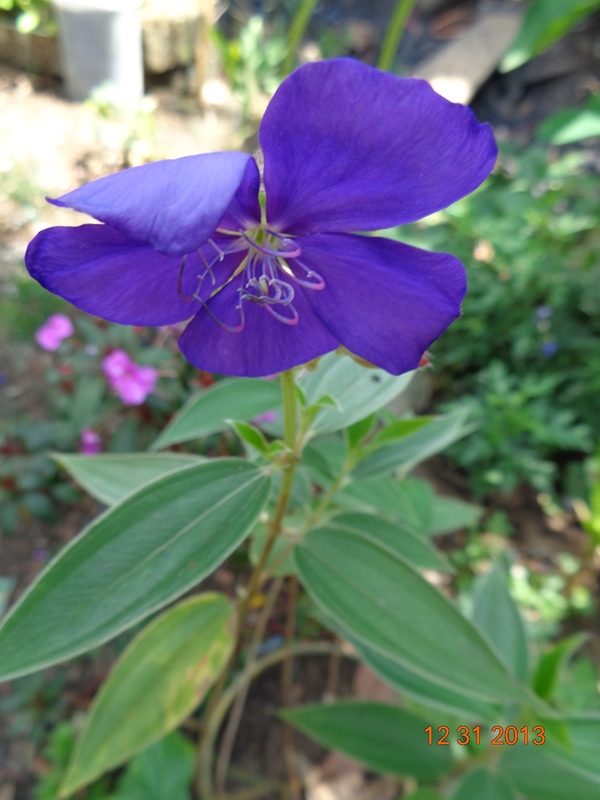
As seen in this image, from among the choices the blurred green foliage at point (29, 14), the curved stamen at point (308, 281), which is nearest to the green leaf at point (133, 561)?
the curved stamen at point (308, 281)

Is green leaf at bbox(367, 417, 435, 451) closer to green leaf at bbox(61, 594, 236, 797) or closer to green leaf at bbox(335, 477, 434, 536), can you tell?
green leaf at bbox(335, 477, 434, 536)

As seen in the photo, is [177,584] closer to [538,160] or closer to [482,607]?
[482,607]

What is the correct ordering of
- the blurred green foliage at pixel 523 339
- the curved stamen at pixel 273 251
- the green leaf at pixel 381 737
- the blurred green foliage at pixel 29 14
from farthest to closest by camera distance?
the blurred green foliage at pixel 29 14 → the blurred green foliage at pixel 523 339 → the green leaf at pixel 381 737 → the curved stamen at pixel 273 251

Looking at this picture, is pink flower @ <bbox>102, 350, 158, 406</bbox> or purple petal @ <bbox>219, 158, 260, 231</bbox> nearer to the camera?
purple petal @ <bbox>219, 158, 260, 231</bbox>

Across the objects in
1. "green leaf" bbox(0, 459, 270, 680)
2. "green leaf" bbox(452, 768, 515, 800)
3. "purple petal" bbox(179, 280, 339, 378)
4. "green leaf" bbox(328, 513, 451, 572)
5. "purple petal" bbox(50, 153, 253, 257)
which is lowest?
"green leaf" bbox(452, 768, 515, 800)

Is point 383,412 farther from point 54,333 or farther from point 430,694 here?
point 54,333

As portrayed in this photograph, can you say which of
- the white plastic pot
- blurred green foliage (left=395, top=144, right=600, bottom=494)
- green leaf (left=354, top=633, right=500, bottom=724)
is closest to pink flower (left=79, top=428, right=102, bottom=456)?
green leaf (left=354, top=633, right=500, bottom=724)

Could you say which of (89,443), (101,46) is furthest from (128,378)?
(101,46)

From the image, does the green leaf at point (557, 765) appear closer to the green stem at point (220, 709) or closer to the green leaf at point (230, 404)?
the green stem at point (220, 709)
